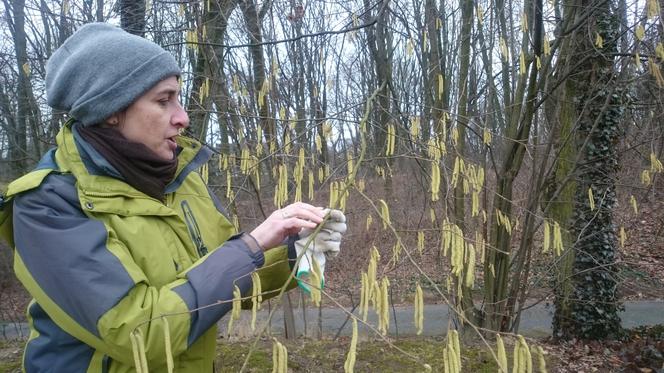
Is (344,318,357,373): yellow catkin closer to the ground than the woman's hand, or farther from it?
closer to the ground

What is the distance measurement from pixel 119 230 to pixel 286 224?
0.47 metres

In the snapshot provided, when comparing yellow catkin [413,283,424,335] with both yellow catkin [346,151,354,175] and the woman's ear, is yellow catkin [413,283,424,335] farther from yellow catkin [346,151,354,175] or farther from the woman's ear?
the woman's ear

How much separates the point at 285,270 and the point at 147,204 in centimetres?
60

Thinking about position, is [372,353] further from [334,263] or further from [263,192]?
[334,263]

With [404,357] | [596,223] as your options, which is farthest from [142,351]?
[596,223]

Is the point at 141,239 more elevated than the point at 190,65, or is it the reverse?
the point at 190,65

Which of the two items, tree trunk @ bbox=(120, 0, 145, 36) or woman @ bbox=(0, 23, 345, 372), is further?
tree trunk @ bbox=(120, 0, 145, 36)

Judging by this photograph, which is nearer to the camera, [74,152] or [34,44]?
[74,152]

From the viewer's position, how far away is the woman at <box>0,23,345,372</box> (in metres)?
1.20

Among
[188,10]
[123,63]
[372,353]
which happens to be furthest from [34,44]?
[123,63]

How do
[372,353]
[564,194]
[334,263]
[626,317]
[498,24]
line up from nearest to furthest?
[372,353], [564,194], [498,24], [626,317], [334,263]

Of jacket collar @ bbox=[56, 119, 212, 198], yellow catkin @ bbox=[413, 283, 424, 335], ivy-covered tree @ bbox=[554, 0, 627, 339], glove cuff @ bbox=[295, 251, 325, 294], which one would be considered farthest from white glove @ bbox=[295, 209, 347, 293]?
ivy-covered tree @ bbox=[554, 0, 627, 339]

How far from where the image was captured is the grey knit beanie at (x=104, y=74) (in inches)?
56.1

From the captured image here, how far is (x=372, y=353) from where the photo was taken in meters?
3.82
